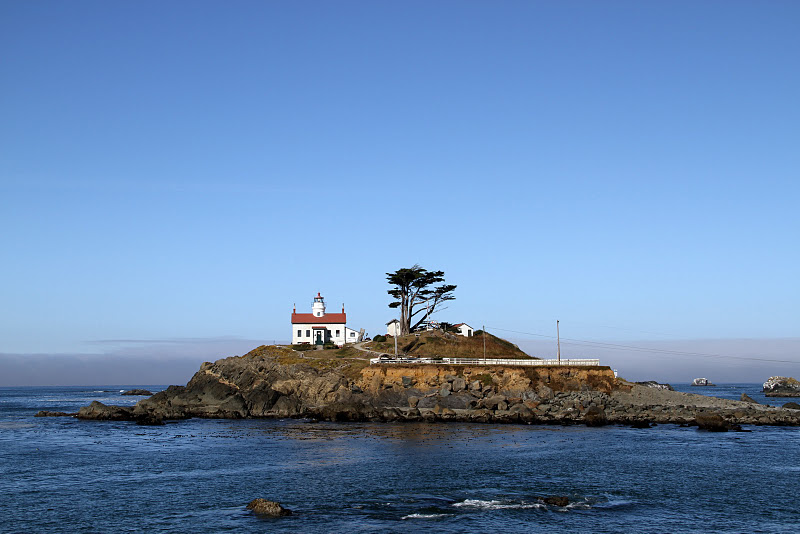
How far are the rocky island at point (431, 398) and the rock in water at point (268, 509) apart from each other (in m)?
38.2

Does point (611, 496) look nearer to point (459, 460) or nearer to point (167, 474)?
point (459, 460)

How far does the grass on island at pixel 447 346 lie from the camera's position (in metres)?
93.0

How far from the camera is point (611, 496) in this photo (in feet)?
111

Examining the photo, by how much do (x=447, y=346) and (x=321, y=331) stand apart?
80.1ft

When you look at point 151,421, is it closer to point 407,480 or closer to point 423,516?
point 407,480

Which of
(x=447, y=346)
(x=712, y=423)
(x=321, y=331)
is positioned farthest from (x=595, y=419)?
(x=321, y=331)

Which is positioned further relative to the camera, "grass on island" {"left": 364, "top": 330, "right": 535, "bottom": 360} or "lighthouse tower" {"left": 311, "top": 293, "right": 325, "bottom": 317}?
"lighthouse tower" {"left": 311, "top": 293, "right": 325, "bottom": 317}

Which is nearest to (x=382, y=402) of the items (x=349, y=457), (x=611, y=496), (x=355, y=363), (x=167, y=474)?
(x=355, y=363)

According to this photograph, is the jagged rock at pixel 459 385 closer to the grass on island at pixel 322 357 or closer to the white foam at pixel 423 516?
the grass on island at pixel 322 357

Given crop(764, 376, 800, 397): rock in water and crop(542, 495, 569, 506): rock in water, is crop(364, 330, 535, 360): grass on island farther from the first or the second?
crop(764, 376, 800, 397): rock in water

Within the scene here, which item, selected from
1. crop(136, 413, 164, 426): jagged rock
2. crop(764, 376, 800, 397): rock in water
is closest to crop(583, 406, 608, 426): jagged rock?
crop(136, 413, 164, 426): jagged rock

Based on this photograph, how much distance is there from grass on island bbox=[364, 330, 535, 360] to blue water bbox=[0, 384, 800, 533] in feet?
106

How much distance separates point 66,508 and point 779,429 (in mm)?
61923

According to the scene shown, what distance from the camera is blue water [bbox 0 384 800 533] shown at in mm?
28672
